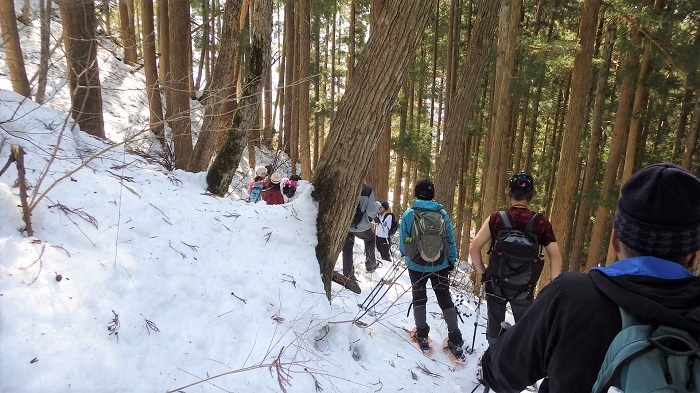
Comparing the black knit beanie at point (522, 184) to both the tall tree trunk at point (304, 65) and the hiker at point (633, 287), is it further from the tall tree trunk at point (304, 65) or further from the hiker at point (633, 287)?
the tall tree trunk at point (304, 65)

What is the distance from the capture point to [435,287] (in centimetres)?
395

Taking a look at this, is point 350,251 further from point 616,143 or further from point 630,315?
point 616,143

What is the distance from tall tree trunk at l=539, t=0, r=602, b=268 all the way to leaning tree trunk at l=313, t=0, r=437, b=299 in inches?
278

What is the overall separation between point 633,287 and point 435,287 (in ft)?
9.93

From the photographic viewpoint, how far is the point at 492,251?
3.35 meters

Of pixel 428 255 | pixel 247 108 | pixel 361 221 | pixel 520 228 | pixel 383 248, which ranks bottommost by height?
pixel 383 248

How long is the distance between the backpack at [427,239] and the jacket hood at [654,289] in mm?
2789

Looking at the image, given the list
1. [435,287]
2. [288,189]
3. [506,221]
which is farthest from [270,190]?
[506,221]

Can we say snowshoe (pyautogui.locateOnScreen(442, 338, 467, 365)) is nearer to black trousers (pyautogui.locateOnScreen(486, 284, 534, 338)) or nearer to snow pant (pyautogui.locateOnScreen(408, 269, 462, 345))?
snow pant (pyautogui.locateOnScreen(408, 269, 462, 345))

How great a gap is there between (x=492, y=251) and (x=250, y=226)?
2.26m

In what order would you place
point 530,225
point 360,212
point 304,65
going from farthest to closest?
point 304,65, point 360,212, point 530,225

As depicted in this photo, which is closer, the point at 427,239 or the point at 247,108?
the point at 427,239

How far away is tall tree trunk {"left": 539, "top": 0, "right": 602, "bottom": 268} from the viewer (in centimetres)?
850

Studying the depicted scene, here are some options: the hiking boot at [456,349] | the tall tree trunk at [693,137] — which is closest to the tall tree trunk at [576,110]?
the tall tree trunk at [693,137]
